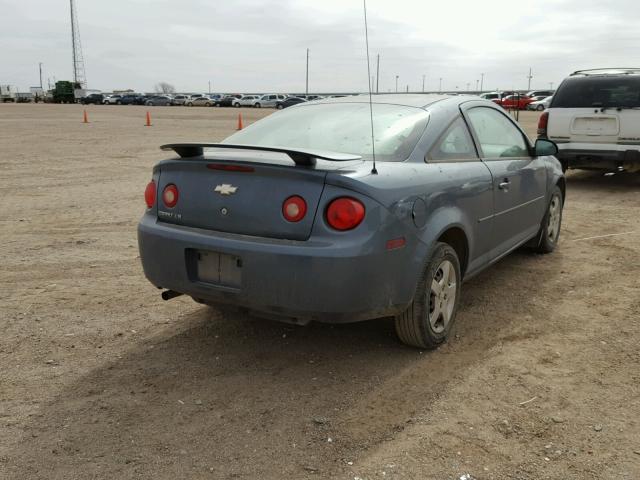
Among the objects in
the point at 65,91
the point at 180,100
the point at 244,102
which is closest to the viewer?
the point at 244,102

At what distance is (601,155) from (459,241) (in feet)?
21.8

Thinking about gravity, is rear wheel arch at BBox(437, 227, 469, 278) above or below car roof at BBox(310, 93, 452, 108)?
below

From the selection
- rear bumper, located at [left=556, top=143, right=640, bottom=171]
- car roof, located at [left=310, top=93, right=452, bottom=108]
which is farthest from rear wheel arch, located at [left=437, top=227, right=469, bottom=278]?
rear bumper, located at [left=556, top=143, right=640, bottom=171]

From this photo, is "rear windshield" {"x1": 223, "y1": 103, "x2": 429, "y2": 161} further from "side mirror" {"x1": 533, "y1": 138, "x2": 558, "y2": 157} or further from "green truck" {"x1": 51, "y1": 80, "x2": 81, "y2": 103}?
"green truck" {"x1": 51, "y1": 80, "x2": 81, "y2": 103}

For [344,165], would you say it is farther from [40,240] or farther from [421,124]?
[40,240]

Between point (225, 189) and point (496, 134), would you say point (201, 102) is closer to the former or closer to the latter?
point (496, 134)

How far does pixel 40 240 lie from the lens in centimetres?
642

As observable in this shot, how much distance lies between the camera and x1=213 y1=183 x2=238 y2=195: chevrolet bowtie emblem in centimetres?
336

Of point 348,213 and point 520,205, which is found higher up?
point 348,213

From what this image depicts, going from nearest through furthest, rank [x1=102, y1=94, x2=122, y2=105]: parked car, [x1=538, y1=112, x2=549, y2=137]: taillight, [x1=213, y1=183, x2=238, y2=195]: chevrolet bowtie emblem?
[x1=213, y1=183, x2=238, y2=195]: chevrolet bowtie emblem
[x1=538, y1=112, x2=549, y2=137]: taillight
[x1=102, y1=94, x2=122, y2=105]: parked car

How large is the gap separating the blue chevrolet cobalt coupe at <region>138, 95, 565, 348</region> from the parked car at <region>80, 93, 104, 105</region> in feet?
248

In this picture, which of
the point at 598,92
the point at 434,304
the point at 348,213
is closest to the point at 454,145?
the point at 434,304

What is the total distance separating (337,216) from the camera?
313cm

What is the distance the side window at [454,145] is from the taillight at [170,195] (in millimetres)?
1541
